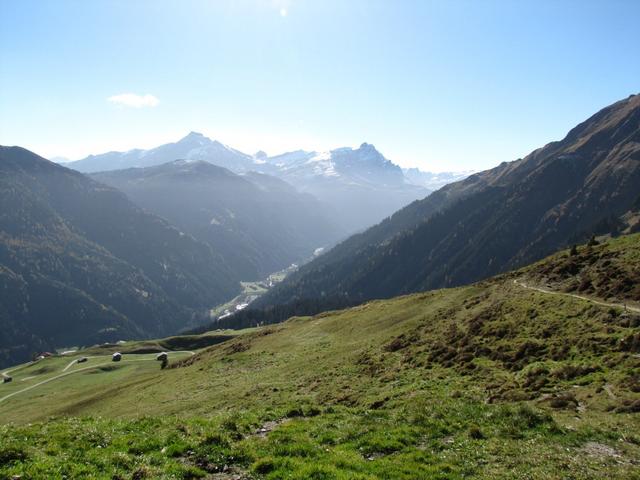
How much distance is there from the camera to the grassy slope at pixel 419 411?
54.2ft

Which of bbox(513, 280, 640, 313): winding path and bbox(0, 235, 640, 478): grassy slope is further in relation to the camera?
bbox(513, 280, 640, 313): winding path

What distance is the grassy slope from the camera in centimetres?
1653

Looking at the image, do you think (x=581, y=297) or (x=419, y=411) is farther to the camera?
(x=581, y=297)

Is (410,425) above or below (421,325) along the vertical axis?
above

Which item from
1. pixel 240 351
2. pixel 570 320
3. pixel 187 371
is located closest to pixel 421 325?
pixel 570 320

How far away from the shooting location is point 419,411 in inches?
959

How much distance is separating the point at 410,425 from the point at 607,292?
89.7ft

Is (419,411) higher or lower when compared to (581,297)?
lower

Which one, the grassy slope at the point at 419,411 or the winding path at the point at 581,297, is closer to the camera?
the grassy slope at the point at 419,411

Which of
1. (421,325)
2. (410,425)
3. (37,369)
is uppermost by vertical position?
(410,425)

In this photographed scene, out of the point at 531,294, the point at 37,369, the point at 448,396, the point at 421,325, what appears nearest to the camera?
the point at 448,396

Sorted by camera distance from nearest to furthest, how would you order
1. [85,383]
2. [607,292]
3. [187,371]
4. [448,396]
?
[448,396]
[607,292]
[187,371]
[85,383]

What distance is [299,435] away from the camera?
20.8m

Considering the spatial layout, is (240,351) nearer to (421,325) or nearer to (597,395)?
(421,325)
